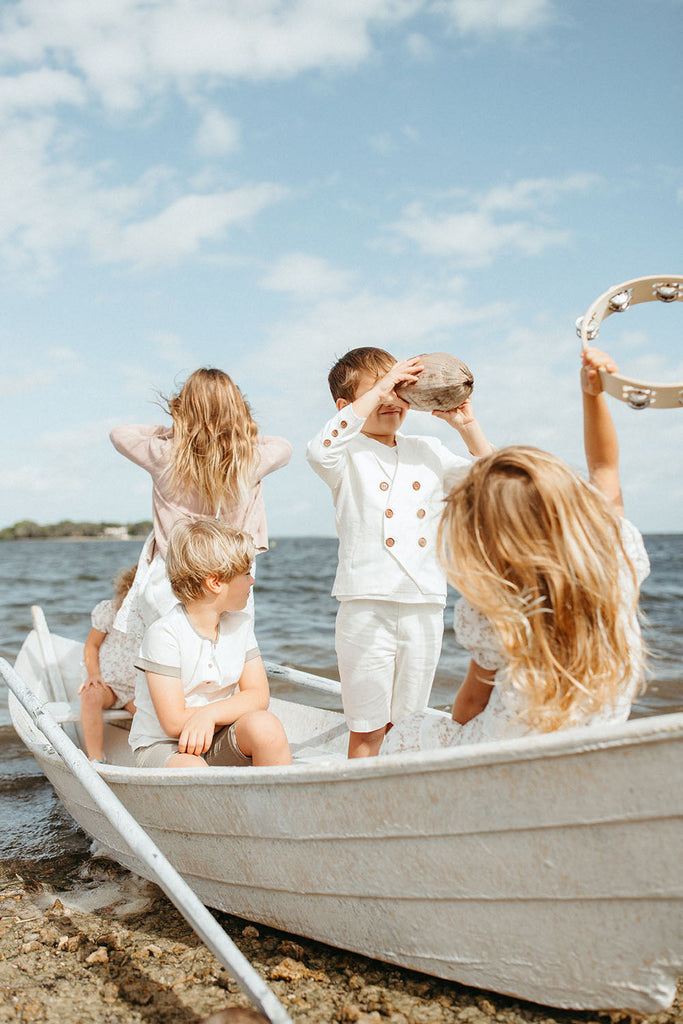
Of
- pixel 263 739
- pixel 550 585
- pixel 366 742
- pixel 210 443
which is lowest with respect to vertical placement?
pixel 366 742

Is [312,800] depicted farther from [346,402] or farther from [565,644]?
[346,402]

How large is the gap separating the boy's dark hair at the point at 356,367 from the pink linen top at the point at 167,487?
641mm

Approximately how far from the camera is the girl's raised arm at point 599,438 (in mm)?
2094

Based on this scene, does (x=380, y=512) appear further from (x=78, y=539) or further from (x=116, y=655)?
(x=78, y=539)

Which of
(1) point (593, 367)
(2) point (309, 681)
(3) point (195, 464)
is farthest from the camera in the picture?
(2) point (309, 681)

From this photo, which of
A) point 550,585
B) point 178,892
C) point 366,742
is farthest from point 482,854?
point 366,742

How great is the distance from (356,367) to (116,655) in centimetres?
197

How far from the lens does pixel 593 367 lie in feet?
6.77

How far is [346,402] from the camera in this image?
3.18 metres

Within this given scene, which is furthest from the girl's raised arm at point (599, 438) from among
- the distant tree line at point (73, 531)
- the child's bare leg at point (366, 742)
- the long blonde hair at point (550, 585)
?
the distant tree line at point (73, 531)

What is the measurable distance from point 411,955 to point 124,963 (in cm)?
95

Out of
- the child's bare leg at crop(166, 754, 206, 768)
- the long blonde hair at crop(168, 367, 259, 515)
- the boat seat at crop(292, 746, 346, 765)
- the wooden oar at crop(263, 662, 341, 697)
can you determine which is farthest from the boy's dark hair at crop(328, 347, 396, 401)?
the boat seat at crop(292, 746, 346, 765)

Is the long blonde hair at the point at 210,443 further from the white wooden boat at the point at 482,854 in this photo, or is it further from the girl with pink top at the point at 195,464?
the white wooden boat at the point at 482,854

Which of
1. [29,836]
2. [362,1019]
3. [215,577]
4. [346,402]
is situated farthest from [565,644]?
[29,836]
